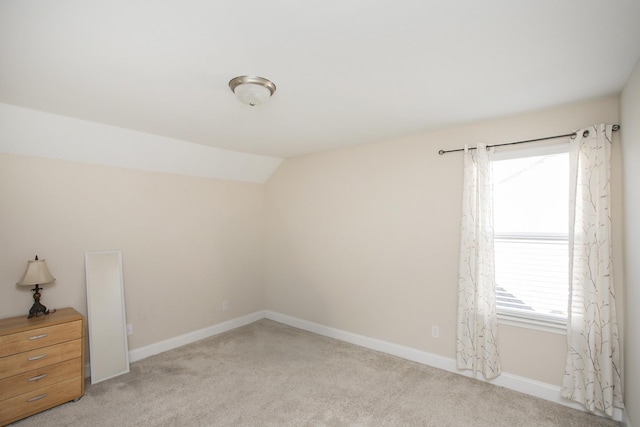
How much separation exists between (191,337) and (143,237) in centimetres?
140

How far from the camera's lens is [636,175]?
6.59ft

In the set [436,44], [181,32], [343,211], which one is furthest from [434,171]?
[181,32]

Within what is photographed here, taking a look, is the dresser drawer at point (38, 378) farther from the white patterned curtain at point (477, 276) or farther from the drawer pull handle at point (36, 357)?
the white patterned curtain at point (477, 276)

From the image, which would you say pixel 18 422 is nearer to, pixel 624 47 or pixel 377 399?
pixel 377 399

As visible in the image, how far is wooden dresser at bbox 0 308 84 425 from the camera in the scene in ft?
7.73

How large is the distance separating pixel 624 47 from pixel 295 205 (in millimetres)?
3596

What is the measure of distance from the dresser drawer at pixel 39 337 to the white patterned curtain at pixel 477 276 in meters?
3.48

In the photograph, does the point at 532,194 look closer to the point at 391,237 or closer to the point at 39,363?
the point at 391,237

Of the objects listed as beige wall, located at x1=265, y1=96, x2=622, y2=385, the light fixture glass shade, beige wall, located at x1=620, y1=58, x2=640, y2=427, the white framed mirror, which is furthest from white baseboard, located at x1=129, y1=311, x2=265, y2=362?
beige wall, located at x1=620, y1=58, x2=640, y2=427

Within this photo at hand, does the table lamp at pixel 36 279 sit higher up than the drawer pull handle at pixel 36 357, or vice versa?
the table lamp at pixel 36 279

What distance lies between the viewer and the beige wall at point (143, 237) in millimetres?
2793

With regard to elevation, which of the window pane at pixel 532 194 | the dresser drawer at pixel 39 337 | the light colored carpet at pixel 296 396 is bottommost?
the light colored carpet at pixel 296 396

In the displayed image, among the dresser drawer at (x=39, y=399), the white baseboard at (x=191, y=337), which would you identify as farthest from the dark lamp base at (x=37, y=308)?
the white baseboard at (x=191, y=337)

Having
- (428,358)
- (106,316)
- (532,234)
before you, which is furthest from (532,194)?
(106,316)
